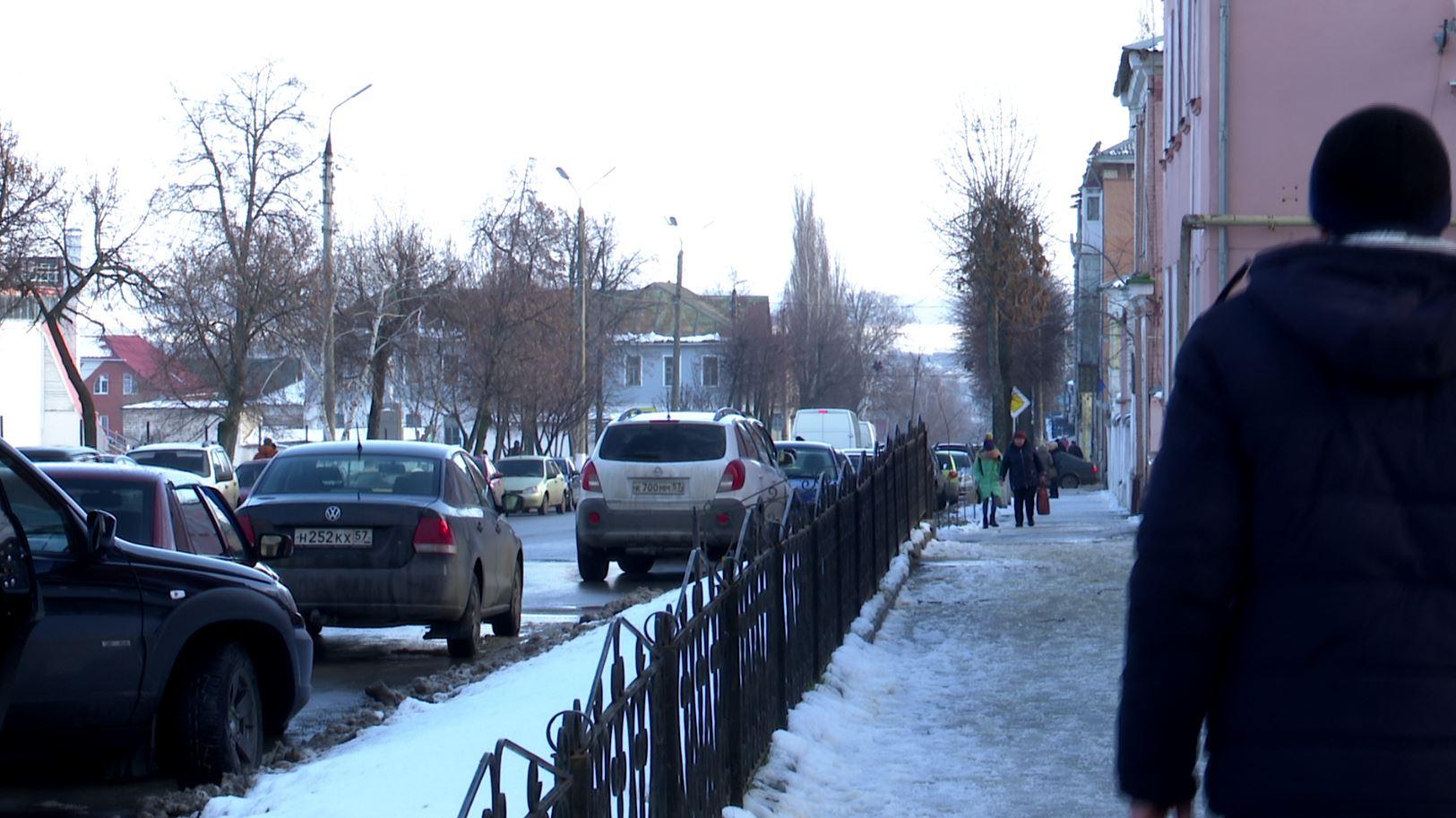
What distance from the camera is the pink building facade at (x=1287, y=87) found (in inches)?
693

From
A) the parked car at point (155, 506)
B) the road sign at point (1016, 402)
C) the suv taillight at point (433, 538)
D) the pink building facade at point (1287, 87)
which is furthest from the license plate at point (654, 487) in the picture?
the road sign at point (1016, 402)

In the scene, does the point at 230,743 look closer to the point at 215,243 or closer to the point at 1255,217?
the point at 1255,217

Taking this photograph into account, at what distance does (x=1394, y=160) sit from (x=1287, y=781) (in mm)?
961

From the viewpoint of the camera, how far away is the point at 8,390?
3029 inches

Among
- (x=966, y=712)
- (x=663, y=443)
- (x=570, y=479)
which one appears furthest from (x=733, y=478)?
(x=570, y=479)

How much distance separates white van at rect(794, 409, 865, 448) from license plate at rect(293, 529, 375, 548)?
112 ft

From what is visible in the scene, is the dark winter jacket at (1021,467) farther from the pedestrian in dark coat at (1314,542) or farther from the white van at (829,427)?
the pedestrian in dark coat at (1314,542)

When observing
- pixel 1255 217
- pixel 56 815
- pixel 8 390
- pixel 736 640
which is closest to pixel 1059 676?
pixel 736 640

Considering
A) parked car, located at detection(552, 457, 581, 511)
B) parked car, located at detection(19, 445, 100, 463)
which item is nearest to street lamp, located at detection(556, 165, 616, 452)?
parked car, located at detection(552, 457, 581, 511)

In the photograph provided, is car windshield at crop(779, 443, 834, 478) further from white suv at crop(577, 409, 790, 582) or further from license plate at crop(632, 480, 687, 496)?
license plate at crop(632, 480, 687, 496)

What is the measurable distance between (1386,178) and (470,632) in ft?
30.3

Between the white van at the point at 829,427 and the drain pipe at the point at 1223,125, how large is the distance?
26.8m

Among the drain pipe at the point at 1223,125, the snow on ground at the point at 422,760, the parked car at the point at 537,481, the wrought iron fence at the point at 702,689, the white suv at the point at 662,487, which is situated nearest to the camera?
the wrought iron fence at the point at 702,689

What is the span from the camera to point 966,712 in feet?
27.5
